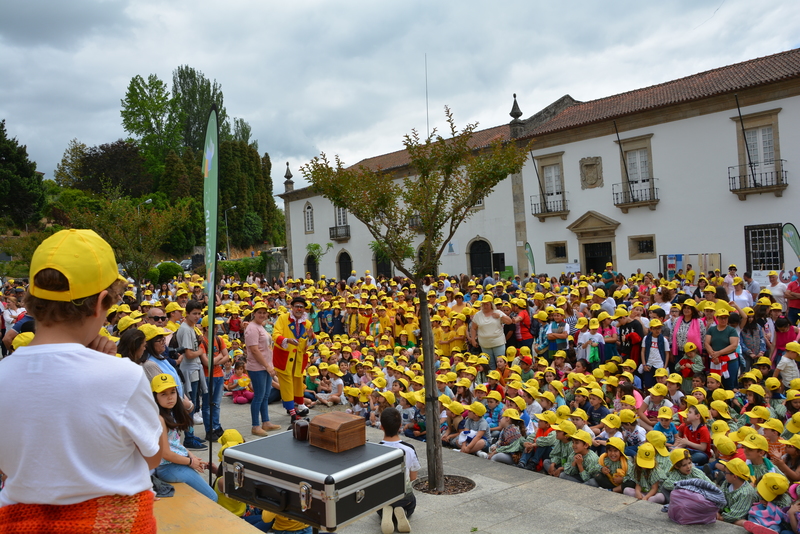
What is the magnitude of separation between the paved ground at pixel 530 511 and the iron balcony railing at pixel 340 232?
114ft

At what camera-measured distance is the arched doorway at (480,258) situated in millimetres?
33406

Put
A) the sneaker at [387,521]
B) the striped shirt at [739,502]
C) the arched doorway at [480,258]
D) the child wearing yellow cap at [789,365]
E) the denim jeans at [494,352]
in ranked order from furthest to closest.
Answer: the arched doorway at [480,258] → the denim jeans at [494,352] → the child wearing yellow cap at [789,365] → the striped shirt at [739,502] → the sneaker at [387,521]

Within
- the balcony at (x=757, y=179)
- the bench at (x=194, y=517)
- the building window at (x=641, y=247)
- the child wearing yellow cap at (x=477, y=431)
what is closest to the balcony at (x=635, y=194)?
the building window at (x=641, y=247)

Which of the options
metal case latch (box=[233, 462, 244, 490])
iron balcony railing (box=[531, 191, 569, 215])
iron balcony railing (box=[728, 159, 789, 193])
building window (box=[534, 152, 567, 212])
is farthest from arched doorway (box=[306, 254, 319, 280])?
metal case latch (box=[233, 462, 244, 490])

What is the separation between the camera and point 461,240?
113 ft

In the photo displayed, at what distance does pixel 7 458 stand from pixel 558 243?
29.9 m

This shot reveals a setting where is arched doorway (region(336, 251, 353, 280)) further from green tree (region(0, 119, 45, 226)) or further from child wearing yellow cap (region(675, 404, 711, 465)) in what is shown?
child wearing yellow cap (region(675, 404, 711, 465))

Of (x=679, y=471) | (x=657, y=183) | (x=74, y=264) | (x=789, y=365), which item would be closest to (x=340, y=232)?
(x=657, y=183)

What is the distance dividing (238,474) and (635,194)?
2659 centimetres

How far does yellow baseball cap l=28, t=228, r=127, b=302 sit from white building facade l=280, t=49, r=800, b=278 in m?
19.0

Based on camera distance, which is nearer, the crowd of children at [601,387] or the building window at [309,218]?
the crowd of children at [601,387]

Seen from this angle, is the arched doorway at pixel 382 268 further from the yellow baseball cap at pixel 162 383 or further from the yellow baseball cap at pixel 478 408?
the yellow baseball cap at pixel 162 383

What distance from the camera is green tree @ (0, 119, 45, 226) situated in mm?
38625

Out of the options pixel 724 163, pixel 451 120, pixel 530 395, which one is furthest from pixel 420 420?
pixel 724 163
